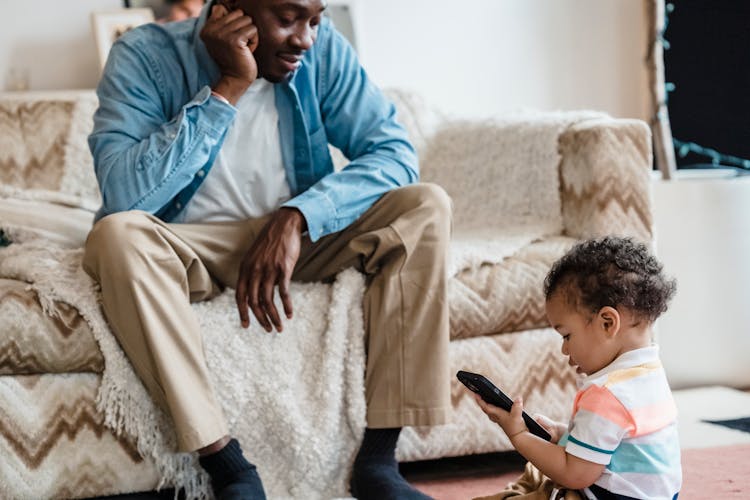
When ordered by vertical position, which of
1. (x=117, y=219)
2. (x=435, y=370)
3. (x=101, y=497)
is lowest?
(x=101, y=497)

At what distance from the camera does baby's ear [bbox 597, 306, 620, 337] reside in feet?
3.57

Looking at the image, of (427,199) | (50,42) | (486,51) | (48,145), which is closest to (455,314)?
(427,199)

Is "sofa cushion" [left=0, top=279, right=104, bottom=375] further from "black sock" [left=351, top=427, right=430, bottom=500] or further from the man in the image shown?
"black sock" [left=351, top=427, right=430, bottom=500]

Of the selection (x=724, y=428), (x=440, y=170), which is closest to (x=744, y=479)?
(x=724, y=428)

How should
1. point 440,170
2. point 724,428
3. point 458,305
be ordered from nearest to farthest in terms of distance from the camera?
point 458,305, point 724,428, point 440,170

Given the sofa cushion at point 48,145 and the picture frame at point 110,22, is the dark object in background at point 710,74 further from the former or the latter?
the sofa cushion at point 48,145

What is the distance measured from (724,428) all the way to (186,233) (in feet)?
3.83

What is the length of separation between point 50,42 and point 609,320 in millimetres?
1985

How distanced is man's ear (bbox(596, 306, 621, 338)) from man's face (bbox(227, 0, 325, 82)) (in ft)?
2.58

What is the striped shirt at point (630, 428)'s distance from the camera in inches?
41.5

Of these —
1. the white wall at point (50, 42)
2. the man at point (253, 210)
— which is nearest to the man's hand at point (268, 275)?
the man at point (253, 210)

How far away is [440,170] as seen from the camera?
7.25 ft

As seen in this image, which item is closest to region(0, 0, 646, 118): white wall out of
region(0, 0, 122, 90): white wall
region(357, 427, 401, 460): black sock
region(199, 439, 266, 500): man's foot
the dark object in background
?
region(0, 0, 122, 90): white wall

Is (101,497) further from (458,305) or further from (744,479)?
(744,479)
